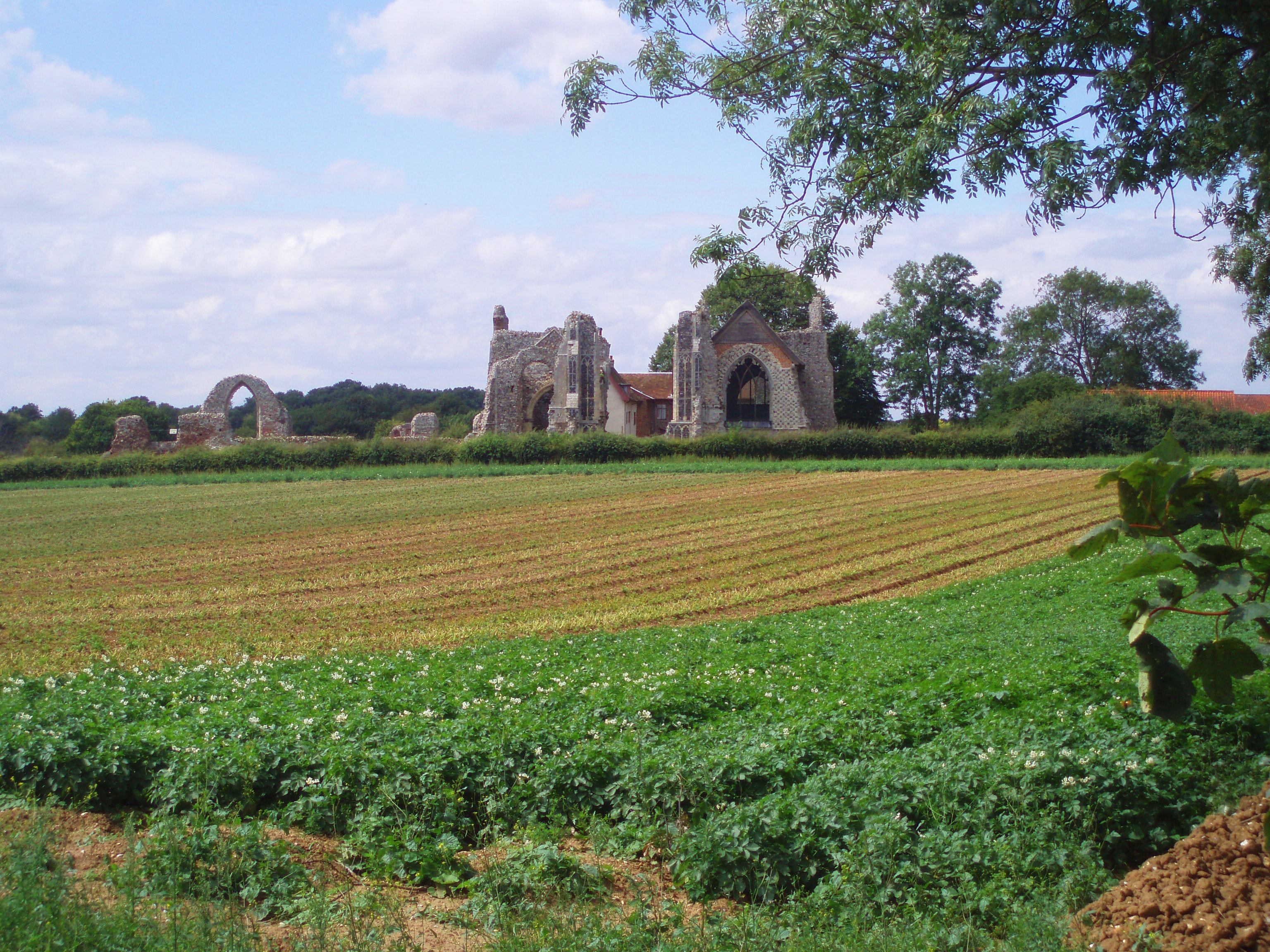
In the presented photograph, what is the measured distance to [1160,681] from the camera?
2.69 meters

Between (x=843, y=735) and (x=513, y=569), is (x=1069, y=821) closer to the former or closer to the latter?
(x=843, y=735)

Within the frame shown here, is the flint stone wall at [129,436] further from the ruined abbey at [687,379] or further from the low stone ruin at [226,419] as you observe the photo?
the ruined abbey at [687,379]

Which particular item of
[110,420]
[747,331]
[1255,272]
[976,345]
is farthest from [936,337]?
[110,420]

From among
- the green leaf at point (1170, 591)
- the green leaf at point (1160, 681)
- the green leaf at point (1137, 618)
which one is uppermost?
Result: the green leaf at point (1170, 591)

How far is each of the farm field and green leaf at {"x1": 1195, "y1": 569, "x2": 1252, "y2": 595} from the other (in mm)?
9360

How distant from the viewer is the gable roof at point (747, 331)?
48375mm

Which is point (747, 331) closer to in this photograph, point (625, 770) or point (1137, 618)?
point (625, 770)

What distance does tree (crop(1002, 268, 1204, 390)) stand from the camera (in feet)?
215

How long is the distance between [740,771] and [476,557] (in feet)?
45.1

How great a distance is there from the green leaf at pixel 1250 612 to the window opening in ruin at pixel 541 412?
46852 mm

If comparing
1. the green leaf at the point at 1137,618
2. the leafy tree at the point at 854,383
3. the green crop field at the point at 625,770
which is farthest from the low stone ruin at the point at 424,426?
the green leaf at the point at 1137,618

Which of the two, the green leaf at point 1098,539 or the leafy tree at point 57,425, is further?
the leafy tree at point 57,425

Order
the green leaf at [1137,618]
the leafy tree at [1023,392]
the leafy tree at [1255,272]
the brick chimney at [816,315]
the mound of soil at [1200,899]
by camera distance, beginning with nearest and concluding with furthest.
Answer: the green leaf at [1137,618]
the mound of soil at [1200,899]
the leafy tree at [1255,272]
the brick chimney at [816,315]
the leafy tree at [1023,392]

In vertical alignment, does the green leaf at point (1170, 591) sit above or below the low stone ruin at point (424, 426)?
below
